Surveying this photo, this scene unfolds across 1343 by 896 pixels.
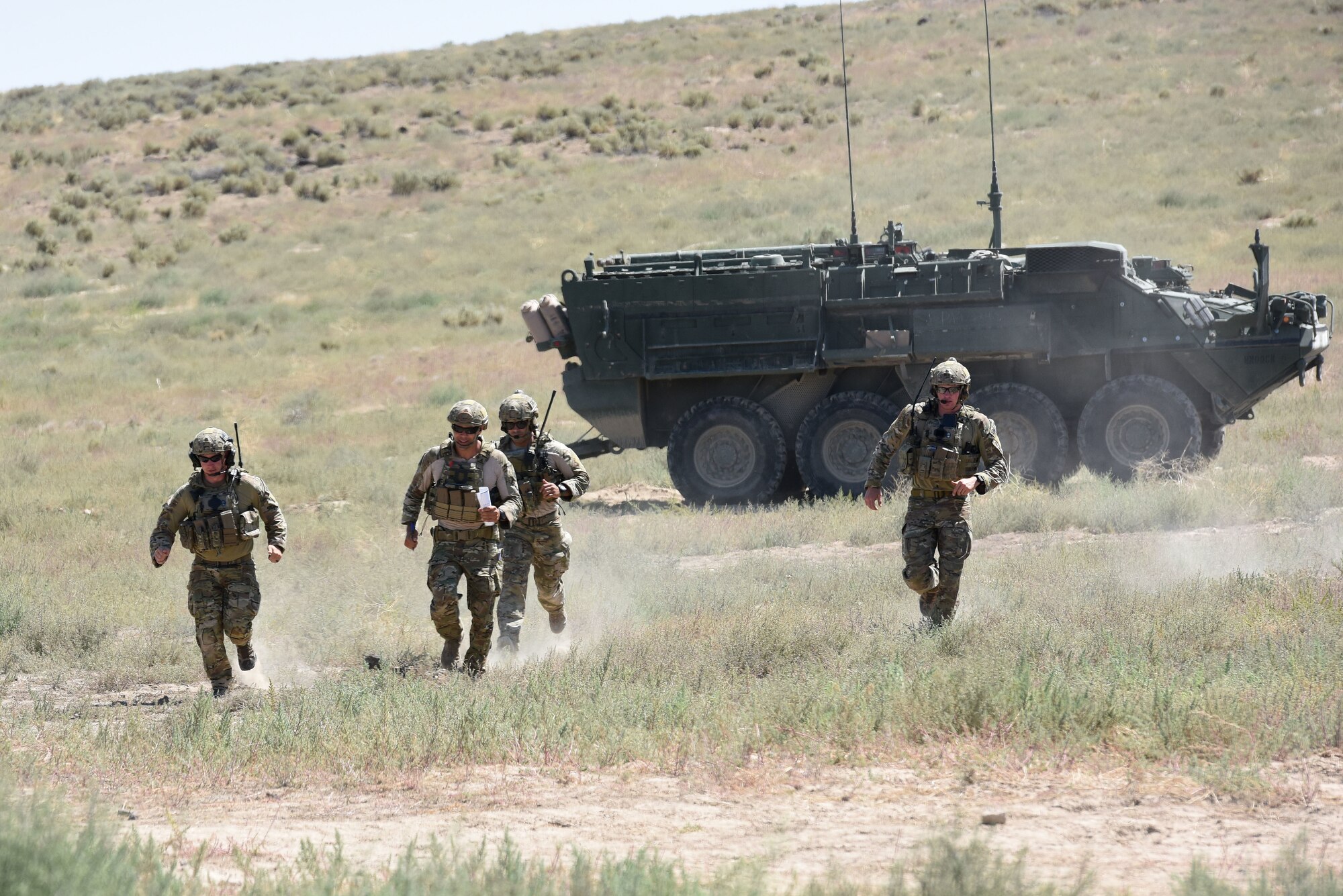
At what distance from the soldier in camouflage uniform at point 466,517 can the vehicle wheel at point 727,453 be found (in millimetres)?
6331

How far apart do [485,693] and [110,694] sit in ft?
→ 8.79

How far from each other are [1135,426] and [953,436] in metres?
6.18

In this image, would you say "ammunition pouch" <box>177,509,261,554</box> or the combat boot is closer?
"ammunition pouch" <box>177,509,261,554</box>

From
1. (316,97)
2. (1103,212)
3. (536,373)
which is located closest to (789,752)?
(536,373)

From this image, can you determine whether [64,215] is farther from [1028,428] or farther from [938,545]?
[938,545]

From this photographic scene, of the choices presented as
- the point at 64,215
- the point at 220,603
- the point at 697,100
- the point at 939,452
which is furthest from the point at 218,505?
the point at 697,100

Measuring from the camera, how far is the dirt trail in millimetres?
4992

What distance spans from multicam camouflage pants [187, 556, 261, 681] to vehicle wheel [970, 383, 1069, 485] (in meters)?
7.78

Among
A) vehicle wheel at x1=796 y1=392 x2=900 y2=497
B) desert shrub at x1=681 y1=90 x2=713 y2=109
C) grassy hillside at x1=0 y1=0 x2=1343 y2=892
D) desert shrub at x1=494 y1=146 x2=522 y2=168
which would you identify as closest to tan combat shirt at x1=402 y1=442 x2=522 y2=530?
grassy hillside at x1=0 y1=0 x2=1343 y2=892

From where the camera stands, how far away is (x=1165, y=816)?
5371 millimetres

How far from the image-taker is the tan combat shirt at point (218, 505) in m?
8.15

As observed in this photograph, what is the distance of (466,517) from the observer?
8266mm

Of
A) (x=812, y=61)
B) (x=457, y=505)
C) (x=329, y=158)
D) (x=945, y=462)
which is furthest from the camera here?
(x=812, y=61)

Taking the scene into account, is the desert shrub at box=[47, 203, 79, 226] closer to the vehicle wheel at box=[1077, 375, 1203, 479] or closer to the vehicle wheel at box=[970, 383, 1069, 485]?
the vehicle wheel at box=[970, 383, 1069, 485]
